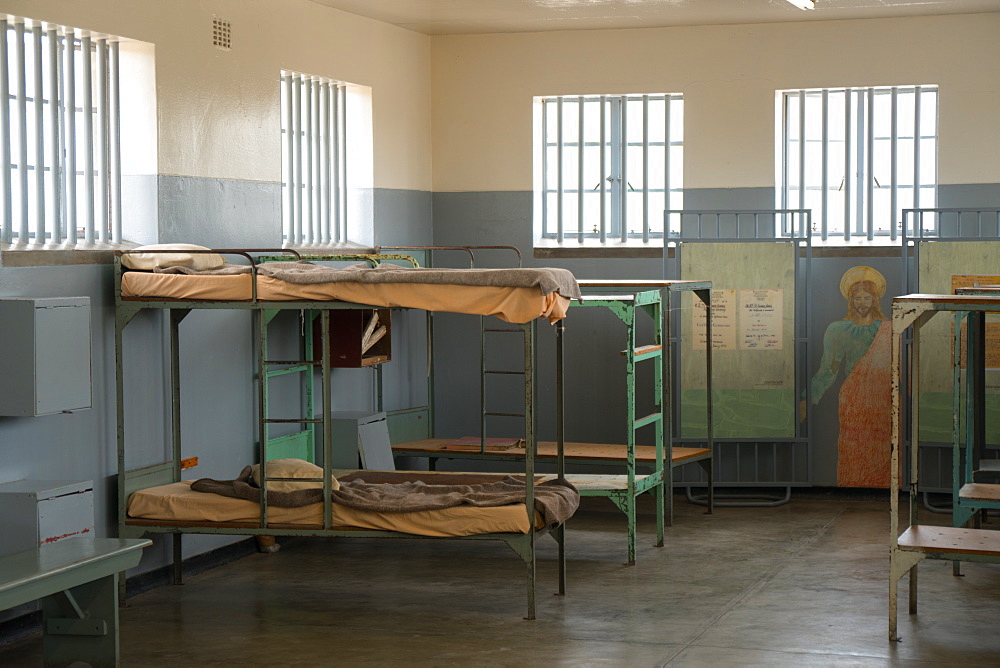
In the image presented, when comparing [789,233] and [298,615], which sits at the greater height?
[789,233]

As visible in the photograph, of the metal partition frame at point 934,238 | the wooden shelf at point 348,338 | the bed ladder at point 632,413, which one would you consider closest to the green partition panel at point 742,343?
the metal partition frame at point 934,238

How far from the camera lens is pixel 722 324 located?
31.8 ft

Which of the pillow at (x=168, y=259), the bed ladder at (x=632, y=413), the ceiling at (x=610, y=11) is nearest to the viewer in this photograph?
the pillow at (x=168, y=259)

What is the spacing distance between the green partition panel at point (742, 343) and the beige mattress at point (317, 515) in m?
3.59

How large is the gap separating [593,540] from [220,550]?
2598mm

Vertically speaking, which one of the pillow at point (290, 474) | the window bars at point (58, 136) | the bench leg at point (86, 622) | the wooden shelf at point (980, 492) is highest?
the window bars at point (58, 136)

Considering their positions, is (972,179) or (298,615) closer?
(298,615)

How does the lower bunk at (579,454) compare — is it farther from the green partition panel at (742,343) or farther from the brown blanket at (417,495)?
the brown blanket at (417,495)

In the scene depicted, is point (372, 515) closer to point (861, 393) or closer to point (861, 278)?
point (861, 393)

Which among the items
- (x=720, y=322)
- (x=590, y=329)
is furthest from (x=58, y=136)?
(x=720, y=322)

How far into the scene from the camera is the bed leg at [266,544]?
814 centimetres

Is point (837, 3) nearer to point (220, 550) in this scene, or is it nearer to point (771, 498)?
point (771, 498)

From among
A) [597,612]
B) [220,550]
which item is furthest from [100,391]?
[597,612]

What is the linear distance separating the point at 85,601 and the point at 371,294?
2054mm
